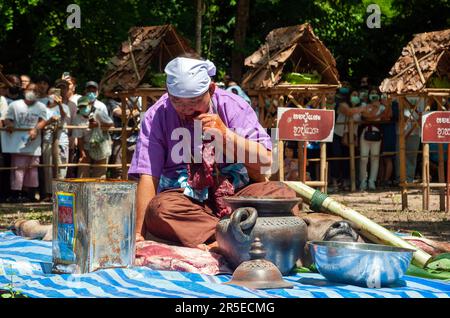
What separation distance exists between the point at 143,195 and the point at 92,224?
101 cm

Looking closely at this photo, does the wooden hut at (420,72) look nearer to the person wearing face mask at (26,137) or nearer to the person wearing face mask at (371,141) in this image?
the person wearing face mask at (371,141)

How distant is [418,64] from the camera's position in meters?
11.1

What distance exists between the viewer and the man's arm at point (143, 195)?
239 inches

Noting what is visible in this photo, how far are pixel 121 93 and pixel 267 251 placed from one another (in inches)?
246

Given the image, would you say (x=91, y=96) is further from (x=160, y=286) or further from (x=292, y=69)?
(x=160, y=286)

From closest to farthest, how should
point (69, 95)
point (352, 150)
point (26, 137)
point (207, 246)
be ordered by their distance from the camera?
point (207, 246) < point (26, 137) < point (69, 95) < point (352, 150)

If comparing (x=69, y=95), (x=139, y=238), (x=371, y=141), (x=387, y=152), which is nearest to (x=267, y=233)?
(x=139, y=238)

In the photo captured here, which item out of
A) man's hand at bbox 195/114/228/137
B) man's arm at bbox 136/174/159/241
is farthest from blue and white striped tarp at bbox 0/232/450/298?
man's hand at bbox 195/114/228/137

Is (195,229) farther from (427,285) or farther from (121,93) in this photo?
(121,93)

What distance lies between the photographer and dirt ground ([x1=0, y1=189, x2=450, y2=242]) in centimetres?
966

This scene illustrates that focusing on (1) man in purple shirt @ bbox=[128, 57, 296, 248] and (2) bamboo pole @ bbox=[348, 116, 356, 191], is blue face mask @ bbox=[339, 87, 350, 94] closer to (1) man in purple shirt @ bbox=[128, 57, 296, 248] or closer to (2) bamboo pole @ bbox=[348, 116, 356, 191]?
(2) bamboo pole @ bbox=[348, 116, 356, 191]

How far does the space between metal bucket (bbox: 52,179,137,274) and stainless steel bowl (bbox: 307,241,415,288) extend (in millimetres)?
1087

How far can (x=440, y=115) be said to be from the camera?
11.2 meters

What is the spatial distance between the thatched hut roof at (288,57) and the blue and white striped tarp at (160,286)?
595 centimetres
